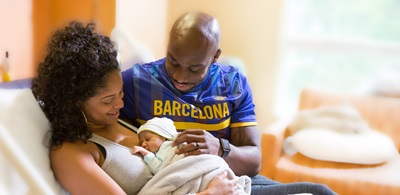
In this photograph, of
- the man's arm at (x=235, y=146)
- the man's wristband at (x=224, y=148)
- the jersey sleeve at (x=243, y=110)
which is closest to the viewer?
the man's arm at (x=235, y=146)

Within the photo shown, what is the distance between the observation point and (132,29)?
2.69m

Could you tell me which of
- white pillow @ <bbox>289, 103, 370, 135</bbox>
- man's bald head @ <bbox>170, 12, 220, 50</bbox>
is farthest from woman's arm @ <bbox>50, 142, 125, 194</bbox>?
white pillow @ <bbox>289, 103, 370, 135</bbox>

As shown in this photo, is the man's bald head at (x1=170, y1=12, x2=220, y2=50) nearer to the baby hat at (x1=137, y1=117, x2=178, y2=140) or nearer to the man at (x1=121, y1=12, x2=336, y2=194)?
the man at (x1=121, y1=12, x2=336, y2=194)

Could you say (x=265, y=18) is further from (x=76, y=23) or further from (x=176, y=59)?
(x=76, y=23)

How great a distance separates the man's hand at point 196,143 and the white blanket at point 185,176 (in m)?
0.07

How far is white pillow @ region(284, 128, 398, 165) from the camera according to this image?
240 cm

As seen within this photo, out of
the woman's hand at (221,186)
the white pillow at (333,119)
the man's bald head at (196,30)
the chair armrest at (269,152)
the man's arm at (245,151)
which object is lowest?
the chair armrest at (269,152)

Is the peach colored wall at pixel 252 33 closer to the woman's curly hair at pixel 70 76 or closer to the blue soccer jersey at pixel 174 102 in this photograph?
the blue soccer jersey at pixel 174 102

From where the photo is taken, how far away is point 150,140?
4.31ft

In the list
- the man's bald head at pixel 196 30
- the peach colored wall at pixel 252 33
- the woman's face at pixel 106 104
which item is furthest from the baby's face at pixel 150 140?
the peach colored wall at pixel 252 33

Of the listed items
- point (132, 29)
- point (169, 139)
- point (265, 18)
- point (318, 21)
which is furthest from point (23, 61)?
point (318, 21)

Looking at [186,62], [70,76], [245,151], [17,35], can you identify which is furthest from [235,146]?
[17,35]

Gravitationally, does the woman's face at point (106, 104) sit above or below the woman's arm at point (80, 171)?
above

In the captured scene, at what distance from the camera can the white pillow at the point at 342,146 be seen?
7.88 feet
